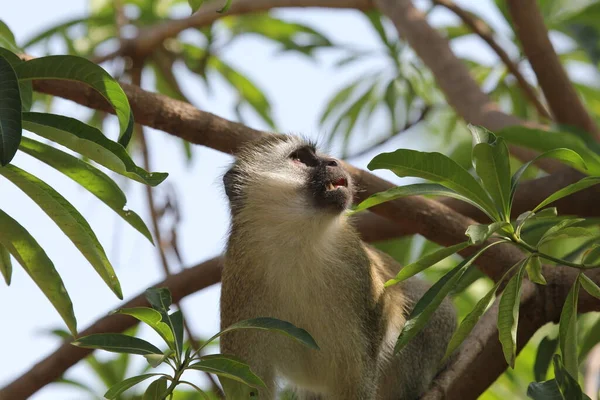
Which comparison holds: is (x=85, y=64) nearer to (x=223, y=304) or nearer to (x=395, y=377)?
(x=223, y=304)

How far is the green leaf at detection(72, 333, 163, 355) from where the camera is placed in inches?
86.7

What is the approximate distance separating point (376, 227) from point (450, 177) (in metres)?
2.12

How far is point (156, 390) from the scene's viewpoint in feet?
7.60

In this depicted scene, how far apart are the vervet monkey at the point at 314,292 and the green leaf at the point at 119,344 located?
0.98m

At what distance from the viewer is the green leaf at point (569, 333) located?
2.44 meters

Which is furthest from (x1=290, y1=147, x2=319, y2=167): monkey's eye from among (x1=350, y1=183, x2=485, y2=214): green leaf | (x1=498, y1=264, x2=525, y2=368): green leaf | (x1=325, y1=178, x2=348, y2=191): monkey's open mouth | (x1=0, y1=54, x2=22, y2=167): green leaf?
(x1=0, y1=54, x2=22, y2=167): green leaf

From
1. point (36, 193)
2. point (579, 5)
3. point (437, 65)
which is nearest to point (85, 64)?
point (36, 193)

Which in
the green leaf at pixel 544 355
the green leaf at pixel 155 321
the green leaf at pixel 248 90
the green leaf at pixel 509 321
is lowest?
the green leaf at pixel 544 355

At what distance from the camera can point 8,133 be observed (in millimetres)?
1869

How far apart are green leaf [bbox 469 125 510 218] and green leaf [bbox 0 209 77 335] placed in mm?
1269

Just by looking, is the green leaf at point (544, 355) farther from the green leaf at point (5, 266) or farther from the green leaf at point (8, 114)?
the green leaf at point (8, 114)

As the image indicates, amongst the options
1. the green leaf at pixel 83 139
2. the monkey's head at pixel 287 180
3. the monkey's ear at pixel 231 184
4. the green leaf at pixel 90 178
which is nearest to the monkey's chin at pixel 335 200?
the monkey's head at pixel 287 180

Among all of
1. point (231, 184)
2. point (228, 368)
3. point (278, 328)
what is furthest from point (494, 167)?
point (231, 184)

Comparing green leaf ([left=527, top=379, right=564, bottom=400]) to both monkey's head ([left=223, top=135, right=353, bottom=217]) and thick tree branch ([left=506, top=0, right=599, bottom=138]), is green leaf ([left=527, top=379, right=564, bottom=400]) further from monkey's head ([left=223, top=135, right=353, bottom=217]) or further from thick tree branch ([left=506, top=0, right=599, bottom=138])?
thick tree branch ([left=506, top=0, right=599, bottom=138])
